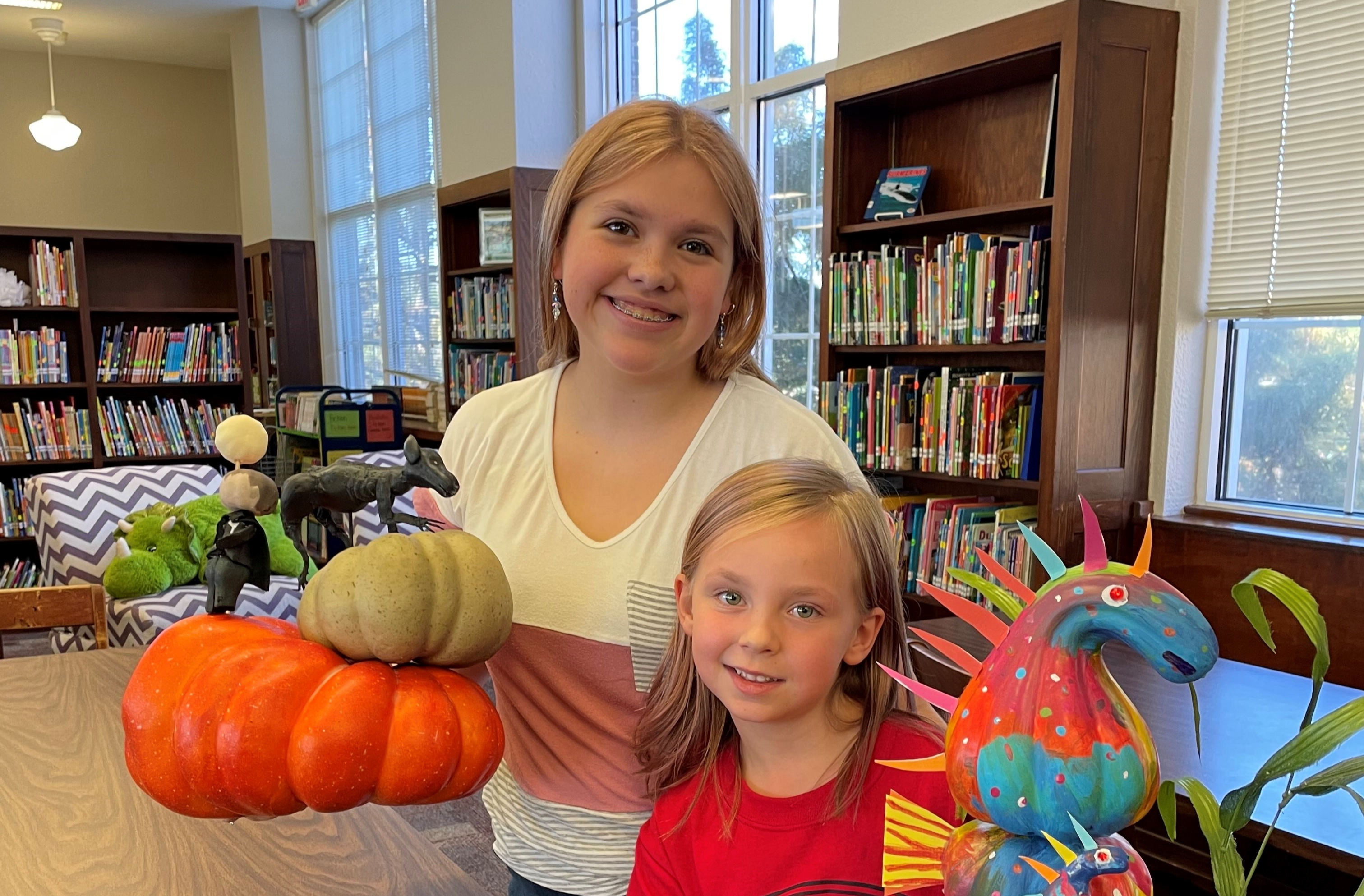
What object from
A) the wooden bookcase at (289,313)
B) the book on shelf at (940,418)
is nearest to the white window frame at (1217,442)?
the book on shelf at (940,418)

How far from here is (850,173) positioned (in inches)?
126

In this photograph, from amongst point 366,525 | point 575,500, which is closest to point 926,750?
point 575,500

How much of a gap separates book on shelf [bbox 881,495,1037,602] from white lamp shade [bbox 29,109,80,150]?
6388 millimetres

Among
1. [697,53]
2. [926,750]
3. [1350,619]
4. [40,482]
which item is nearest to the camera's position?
[926,750]

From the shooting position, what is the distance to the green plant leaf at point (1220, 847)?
0.47 meters

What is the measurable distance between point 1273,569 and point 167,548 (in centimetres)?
359

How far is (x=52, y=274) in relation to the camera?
196 inches

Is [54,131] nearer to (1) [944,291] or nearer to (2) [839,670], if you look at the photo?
(1) [944,291]

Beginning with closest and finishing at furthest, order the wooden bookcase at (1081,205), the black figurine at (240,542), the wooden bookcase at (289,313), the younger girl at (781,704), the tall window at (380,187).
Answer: the black figurine at (240,542)
the younger girl at (781,704)
the wooden bookcase at (1081,205)
the tall window at (380,187)
the wooden bookcase at (289,313)

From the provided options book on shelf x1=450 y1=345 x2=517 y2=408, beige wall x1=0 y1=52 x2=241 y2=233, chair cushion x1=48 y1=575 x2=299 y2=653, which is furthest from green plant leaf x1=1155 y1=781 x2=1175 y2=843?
beige wall x1=0 y1=52 x2=241 y2=233

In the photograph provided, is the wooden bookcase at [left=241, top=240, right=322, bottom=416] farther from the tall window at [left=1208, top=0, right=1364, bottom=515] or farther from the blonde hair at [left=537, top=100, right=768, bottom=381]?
the blonde hair at [left=537, top=100, right=768, bottom=381]

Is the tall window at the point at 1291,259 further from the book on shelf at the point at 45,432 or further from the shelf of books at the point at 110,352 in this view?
the book on shelf at the point at 45,432

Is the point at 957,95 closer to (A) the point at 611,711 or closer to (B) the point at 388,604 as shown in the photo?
(A) the point at 611,711

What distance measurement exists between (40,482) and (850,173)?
127 inches
